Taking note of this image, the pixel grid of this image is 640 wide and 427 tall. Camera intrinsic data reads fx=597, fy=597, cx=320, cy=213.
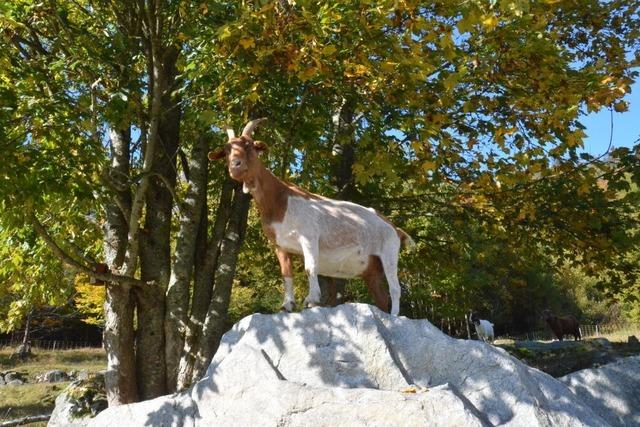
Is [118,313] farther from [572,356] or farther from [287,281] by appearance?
[572,356]

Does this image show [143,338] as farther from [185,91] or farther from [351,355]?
[351,355]

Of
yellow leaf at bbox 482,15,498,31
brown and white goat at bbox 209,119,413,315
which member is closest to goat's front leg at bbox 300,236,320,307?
brown and white goat at bbox 209,119,413,315

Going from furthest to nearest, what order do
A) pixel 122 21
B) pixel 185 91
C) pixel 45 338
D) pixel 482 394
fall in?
1. pixel 45 338
2. pixel 122 21
3. pixel 185 91
4. pixel 482 394

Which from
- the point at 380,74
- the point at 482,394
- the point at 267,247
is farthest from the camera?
the point at 267,247

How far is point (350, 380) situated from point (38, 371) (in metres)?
28.8

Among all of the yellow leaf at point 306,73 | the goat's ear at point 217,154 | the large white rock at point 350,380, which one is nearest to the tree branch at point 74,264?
the large white rock at point 350,380

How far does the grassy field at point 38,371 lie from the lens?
19122 mm

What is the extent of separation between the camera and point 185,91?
938cm

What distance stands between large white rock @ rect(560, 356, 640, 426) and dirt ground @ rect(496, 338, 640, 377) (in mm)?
2766

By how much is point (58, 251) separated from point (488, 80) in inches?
285

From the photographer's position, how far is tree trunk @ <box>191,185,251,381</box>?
9.38m

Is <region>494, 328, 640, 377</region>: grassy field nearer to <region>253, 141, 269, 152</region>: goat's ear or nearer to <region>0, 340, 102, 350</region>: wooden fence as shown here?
<region>253, 141, 269, 152</region>: goat's ear

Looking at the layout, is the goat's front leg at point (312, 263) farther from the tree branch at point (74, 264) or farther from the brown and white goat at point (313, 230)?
the tree branch at point (74, 264)

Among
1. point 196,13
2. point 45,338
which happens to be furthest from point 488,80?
point 45,338
